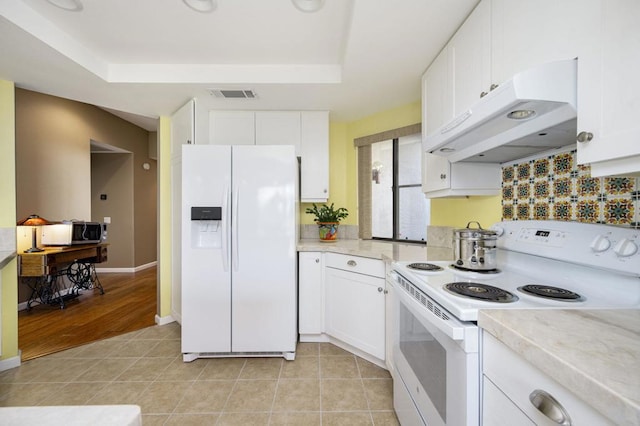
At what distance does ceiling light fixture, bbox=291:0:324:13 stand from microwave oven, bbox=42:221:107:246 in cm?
406

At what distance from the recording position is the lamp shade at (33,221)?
3.20 meters

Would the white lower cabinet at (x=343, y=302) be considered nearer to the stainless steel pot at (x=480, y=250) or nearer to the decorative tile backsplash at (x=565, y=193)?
the stainless steel pot at (x=480, y=250)

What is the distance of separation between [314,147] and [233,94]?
889 millimetres

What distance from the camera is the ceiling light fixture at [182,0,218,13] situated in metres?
1.53

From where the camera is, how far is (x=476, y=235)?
130 cm

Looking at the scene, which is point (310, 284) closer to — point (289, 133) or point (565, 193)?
point (289, 133)

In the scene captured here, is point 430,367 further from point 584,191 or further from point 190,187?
point 190,187

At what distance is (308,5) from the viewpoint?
154cm

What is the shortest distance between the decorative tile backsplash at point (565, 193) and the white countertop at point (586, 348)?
44cm

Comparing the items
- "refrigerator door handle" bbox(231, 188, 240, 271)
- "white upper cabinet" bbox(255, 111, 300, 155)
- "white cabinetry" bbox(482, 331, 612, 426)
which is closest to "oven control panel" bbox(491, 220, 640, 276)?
"white cabinetry" bbox(482, 331, 612, 426)

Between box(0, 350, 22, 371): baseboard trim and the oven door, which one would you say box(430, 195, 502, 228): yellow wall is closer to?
the oven door

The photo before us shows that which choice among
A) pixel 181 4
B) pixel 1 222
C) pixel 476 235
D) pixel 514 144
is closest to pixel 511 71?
pixel 514 144

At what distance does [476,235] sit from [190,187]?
199 cm

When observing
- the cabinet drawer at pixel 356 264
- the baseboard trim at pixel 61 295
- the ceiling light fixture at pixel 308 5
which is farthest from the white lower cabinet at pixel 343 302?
the baseboard trim at pixel 61 295
